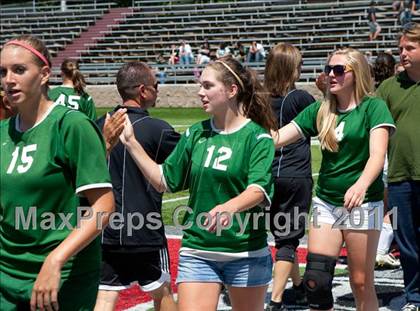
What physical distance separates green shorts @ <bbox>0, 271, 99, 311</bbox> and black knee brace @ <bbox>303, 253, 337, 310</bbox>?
2.11 metres

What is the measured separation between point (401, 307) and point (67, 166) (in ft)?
12.1

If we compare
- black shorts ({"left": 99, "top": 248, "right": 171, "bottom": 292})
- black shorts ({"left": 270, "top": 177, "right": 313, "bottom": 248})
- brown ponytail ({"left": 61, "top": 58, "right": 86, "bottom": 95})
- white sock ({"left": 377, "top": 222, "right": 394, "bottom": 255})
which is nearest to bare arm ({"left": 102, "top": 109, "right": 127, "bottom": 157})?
black shorts ({"left": 99, "top": 248, "right": 171, "bottom": 292})

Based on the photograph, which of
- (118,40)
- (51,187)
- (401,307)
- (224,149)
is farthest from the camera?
(118,40)

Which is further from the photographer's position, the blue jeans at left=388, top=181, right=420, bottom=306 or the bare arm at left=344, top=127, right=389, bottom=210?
the blue jeans at left=388, top=181, right=420, bottom=306

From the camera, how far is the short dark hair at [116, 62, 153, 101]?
17.7 feet

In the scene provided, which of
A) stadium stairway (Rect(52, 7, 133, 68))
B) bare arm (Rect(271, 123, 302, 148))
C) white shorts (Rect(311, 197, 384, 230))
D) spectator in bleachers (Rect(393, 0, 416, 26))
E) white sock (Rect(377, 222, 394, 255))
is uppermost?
bare arm (Rect(271, 123, 302, 148))

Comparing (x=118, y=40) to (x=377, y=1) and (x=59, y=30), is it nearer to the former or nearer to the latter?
(x=59, y=30)

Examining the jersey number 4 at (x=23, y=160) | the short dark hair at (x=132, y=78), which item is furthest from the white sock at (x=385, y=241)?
the jersey number 4 at (x=23, y=160)

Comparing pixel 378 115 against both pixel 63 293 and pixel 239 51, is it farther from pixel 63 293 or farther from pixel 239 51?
pixel 239 51

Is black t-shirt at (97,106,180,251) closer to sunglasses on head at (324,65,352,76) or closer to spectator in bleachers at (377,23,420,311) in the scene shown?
sunglasses on head at (324,65,352,76)

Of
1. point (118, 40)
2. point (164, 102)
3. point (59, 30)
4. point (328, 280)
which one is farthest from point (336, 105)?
point (59, 30)

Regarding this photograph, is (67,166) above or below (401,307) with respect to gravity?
above

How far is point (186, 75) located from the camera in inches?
1319

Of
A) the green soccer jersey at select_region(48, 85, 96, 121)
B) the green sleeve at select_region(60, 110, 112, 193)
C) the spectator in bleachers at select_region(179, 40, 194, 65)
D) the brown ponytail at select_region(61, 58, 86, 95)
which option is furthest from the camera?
A: the spectator in bleachers at select_region(179, 40, 194, 65)
